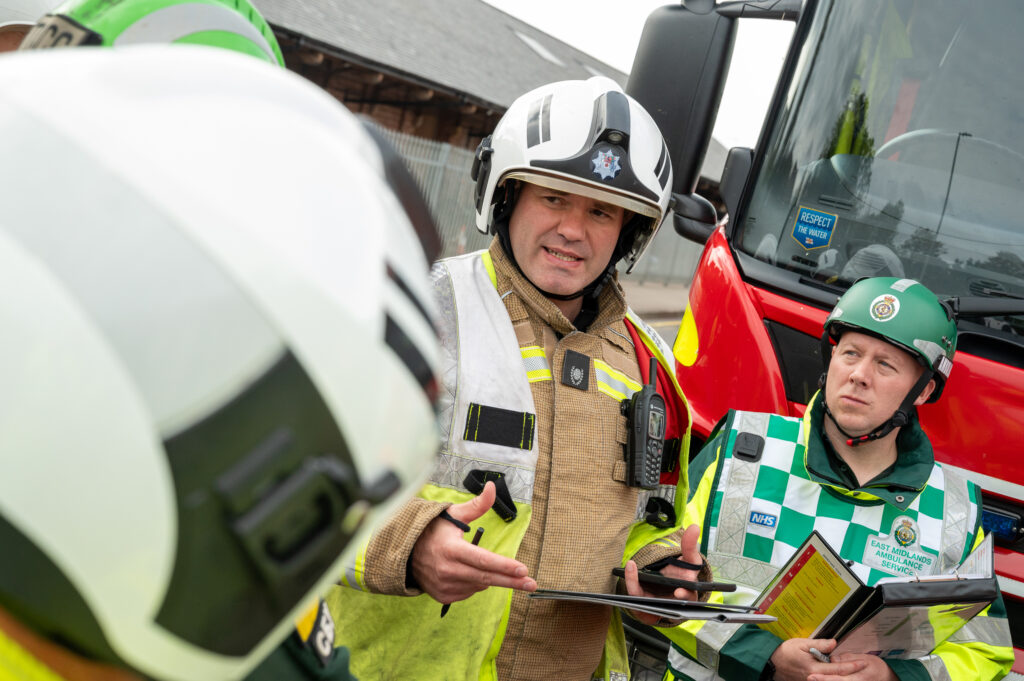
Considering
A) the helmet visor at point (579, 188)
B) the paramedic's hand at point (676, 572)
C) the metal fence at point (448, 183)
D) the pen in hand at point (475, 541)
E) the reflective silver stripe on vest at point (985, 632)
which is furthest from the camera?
the metal fence at point (448, 183)

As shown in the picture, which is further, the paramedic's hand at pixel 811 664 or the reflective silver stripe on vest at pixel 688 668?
the reflective silver stripe on vest at pixel 688 668

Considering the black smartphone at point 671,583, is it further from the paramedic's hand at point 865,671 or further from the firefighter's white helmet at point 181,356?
the firefighter's white helmet at point 181,356

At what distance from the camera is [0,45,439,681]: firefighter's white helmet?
0.80 metres

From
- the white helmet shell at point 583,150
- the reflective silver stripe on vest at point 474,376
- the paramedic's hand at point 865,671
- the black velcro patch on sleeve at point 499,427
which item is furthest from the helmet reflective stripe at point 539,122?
the paramedic's hand at point 865,671

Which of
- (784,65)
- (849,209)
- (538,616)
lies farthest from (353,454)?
(784,65)

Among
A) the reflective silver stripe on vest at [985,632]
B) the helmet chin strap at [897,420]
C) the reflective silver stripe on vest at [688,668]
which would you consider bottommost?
the reflective silver stripe on vest at [688,668]

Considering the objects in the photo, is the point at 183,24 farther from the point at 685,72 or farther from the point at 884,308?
the point at 685,72

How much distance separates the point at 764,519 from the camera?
9.18ft

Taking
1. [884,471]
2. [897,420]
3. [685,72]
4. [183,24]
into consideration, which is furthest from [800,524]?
[183,24]

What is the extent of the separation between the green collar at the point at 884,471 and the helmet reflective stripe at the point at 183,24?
2052 mm

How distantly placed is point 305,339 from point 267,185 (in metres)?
0.16

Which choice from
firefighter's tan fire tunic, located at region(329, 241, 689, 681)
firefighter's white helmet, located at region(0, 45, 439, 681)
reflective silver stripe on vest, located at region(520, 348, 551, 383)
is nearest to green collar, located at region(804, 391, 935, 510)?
firefighter's tan fire tunic, located at region(329, 241, 689, 681)

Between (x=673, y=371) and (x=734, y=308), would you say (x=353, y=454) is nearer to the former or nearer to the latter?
(x=673, y=371)

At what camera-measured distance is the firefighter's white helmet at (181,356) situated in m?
0.80
